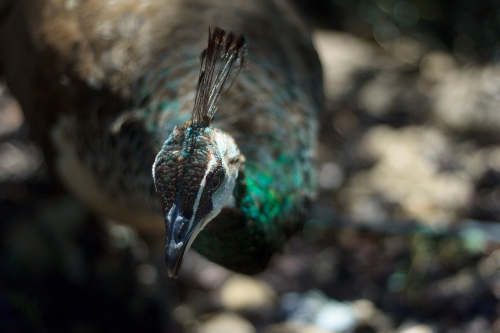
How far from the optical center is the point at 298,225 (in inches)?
85.4

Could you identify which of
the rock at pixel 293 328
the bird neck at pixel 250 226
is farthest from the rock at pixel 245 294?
the bird neck at pixel 250 226

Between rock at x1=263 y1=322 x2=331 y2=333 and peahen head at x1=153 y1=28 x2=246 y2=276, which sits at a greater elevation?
peahen head at x1=153 y1=28 x2=246 y2=276

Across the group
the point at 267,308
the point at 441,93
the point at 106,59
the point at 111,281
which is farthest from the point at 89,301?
the point at 441,93

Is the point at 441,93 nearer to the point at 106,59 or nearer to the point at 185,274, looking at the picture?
the point at 185,274

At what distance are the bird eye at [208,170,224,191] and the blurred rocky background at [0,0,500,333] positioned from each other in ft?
4.36

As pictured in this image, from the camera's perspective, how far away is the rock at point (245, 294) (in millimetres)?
2957

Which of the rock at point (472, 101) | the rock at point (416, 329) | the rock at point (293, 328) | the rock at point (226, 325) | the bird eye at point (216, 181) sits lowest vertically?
the rock at point (226, 325)

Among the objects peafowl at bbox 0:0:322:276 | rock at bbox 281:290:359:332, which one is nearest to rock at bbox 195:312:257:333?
rock at bbox 281:290:359:332

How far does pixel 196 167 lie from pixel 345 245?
5.83 feet

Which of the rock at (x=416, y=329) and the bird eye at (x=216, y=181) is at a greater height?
the bird eye at (x=216, y=181)

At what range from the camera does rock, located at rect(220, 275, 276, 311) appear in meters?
2.96

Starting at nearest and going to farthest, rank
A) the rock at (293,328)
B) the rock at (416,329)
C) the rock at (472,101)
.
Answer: the rock at (416,329) → the rock at (293,328) → the rock at (472,101)

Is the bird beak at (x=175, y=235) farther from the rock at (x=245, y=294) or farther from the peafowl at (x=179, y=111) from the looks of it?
the rock at (x=245, y=294)

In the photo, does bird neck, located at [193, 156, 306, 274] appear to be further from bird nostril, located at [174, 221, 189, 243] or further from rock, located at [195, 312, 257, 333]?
rock, located at [195, 312, 257, 333]
